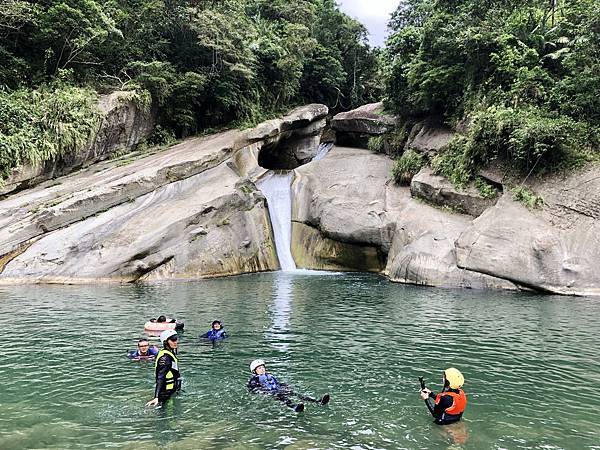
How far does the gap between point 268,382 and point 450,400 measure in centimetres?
296

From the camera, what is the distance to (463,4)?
2550 centimetres

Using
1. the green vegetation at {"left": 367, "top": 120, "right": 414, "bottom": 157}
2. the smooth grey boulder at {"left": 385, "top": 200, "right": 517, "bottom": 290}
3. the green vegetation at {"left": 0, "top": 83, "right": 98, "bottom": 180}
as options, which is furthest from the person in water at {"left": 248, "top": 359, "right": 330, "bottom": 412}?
the green vegetation at {"left": 367, "top": 120, "right": 414, "bottom": 157}

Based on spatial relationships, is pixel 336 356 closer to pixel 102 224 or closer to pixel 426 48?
pixel 102 224

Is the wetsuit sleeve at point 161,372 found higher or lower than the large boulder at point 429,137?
lower

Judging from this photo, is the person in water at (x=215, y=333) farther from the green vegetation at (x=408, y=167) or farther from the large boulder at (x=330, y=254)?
the green vegetation at (x=408, y=167)

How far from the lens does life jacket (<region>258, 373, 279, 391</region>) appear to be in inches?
319

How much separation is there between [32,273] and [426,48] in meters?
21.8

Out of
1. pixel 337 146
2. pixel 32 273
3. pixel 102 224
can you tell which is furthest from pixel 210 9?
pixel 32 273

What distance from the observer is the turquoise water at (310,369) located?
21.9 feet

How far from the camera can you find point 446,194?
73.5 ft

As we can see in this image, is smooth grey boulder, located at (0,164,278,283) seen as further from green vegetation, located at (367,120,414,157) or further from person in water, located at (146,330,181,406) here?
person in water, located at (146,330,181,406)

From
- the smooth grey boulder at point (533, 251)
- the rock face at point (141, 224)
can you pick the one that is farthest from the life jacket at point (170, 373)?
the smooth grey boulder at point (533, 251)

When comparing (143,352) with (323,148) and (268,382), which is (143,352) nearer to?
(268,382)

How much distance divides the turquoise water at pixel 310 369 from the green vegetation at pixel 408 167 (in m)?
10.3
